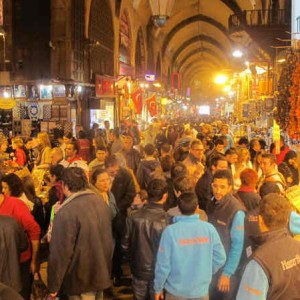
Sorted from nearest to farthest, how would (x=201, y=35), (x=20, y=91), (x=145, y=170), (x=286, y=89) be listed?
(x=286, y=89) → (x=145, y=170) → (x=20, y=91) → (x=201, y=35)

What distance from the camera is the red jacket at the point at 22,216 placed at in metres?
4.83

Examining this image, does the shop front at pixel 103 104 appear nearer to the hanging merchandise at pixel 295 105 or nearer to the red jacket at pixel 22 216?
the hanging merchandise at pixel 295 105

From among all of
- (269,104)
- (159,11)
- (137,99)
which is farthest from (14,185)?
(137,99)

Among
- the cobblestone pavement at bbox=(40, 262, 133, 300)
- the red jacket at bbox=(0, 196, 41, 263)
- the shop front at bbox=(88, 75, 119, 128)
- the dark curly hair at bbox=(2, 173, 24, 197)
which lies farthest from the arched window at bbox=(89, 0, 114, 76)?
the red jacket at bbox=(0, 196, 41, 263)

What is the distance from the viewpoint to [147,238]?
4703 mm

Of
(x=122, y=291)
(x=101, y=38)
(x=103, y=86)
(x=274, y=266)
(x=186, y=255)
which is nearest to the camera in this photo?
(x=274, y=266)

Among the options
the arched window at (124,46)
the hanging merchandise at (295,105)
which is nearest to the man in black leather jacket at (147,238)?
the hanging merchandise at (295,105)

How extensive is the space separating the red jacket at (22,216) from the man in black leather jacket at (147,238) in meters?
0.90

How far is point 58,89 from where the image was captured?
17.4 meters

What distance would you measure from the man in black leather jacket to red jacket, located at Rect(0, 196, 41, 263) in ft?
2.94

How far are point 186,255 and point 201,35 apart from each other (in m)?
47.3

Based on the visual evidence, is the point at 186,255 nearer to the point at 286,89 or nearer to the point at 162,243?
the point at 162,243

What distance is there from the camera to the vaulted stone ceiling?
30411 mm

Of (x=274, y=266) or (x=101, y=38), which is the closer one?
(x=274, y=266)
